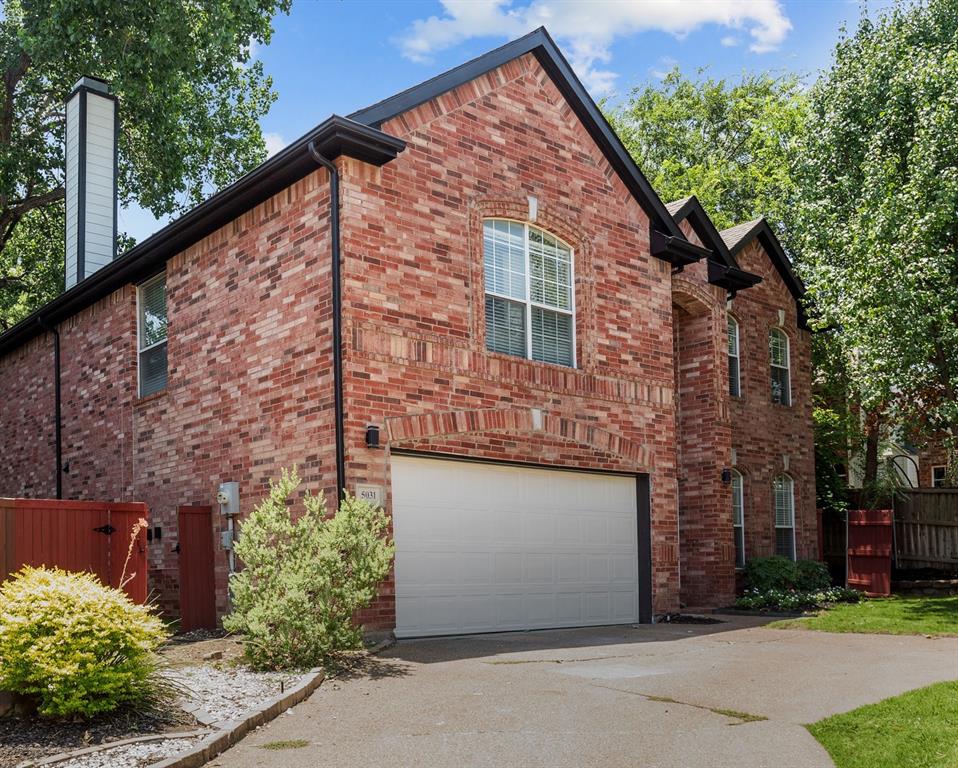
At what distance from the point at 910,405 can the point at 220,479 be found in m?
14.3

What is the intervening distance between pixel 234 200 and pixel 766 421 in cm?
1254

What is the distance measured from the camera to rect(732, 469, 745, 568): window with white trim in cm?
1961

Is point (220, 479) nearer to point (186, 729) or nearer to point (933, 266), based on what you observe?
point (186, 729)

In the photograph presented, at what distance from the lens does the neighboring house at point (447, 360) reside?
1198cm

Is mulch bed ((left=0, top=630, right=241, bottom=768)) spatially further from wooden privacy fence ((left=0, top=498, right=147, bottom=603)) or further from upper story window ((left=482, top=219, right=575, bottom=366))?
upper story window ((left=482, top=219, right=575, bottom=366))

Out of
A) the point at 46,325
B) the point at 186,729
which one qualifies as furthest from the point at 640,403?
the point at 46,325

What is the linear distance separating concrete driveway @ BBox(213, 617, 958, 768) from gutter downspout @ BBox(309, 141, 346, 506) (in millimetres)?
2170

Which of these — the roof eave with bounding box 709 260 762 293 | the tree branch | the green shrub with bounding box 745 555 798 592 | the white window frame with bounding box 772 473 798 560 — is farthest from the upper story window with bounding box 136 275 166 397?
the tree branch

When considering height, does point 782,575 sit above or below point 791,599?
above

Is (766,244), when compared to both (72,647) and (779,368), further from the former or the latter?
(72,647)

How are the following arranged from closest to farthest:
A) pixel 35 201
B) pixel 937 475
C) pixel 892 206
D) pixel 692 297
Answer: pixel 892 206, pixel 692 297, pixel 35 201, pixel 937 475

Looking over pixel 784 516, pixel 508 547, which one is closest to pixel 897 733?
pixel 508 547

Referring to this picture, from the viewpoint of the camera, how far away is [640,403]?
15328mm

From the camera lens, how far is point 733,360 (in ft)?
66.8
